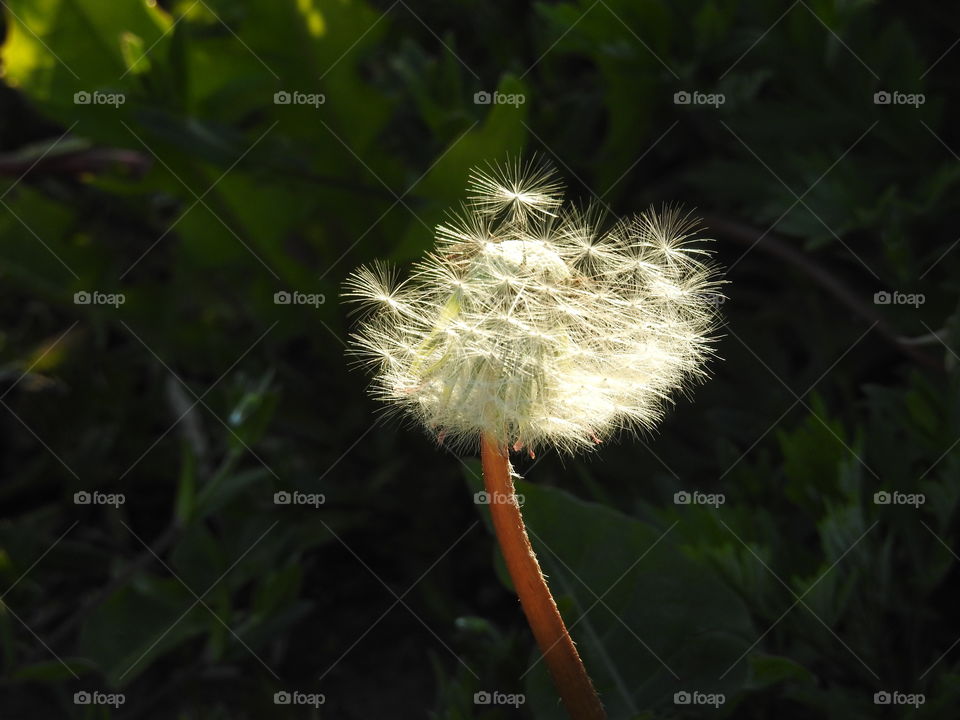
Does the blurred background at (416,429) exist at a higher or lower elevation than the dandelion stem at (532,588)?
higher

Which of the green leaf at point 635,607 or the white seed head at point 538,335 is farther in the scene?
the green leaf at point 635,607

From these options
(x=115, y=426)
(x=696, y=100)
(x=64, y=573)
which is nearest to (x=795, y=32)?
(x=696, y=100)

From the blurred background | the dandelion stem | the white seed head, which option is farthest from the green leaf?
the white seed head

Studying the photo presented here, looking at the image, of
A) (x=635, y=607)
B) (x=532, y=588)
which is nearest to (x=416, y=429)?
(x=635, y=607)

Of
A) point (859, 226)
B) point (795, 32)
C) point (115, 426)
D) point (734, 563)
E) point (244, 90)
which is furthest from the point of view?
point (115, 426)

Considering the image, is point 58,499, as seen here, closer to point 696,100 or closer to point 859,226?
point 696,100

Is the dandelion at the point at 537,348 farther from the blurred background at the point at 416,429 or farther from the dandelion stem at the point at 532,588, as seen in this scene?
the blurred background at the point at 416,429

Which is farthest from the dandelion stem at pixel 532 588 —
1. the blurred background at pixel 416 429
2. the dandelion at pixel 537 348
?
the blurred background at pixel 416 429
